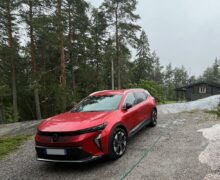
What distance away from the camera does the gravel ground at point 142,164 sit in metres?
4.07

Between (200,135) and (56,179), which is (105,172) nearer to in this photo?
(56,179)

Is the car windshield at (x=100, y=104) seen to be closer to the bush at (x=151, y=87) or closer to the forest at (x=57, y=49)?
the forest at (x=57, y=49)

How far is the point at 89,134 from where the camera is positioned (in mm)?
4270

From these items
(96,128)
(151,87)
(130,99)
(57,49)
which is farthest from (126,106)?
(151,87)

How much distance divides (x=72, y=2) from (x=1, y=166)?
13.6 m

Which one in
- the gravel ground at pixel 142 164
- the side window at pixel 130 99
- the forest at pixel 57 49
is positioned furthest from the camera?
the forest at pixel 57 49

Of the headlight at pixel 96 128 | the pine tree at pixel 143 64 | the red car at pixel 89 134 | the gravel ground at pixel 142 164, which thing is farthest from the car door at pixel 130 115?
the pine tree at pixel 143 64

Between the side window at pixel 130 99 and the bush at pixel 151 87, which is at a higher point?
the side window at pixel 130 99

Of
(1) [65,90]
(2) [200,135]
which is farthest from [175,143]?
(1) [65,90]

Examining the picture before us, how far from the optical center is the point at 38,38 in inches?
663

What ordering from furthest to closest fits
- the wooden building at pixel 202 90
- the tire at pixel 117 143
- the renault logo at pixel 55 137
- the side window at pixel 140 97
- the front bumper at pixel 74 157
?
the wooden building at pixel 202 90
the side window at pixel 140 97
the tire at pixel 117 143
the renault logo at pixel 55 137
the front bumper at pixel 74 157

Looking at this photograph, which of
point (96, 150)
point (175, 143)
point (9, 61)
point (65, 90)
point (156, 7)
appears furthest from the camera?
point (156, 7)

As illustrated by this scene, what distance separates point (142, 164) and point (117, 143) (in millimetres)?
697

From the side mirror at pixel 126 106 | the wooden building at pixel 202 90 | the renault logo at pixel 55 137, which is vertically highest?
the side mirror at pixel 126 106
